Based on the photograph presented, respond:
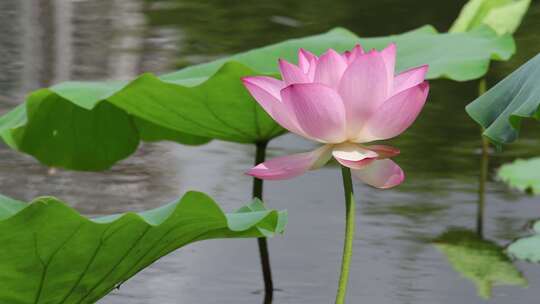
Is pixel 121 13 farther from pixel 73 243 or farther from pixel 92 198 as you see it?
pixel 73 243

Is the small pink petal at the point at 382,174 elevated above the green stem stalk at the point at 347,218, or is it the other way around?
the small pink petal at the point at 382,174

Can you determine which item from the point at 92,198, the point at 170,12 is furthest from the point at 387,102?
the point at 170,12

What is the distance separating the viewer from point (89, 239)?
1.44 metres

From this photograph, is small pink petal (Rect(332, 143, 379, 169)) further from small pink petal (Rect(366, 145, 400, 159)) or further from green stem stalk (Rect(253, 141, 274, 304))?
green stem stalk (Rect(253, 141, 274, 304))

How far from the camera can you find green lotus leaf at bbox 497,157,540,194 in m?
2.74

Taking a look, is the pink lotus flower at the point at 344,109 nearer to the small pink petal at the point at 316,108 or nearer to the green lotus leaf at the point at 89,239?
the small pink petal at the point at 316,108

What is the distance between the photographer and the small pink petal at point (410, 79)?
4.25 ft

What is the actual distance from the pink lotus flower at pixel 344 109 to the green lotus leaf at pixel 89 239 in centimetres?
15

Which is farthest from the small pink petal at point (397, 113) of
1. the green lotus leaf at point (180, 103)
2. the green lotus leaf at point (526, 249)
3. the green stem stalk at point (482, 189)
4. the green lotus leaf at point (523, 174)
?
the green lotus leaf at point (523, 174)

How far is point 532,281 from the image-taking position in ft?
7.37

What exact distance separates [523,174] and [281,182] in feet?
1.49

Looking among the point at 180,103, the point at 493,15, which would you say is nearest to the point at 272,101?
the point at 180,103

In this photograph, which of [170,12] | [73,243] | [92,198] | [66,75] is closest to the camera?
[73,243]

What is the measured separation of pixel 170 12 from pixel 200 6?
5.5 inches
